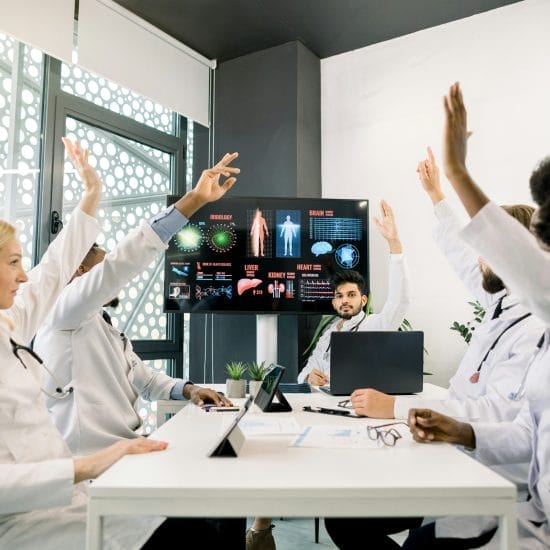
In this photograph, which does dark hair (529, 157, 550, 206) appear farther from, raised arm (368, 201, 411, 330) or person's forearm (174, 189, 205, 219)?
raised arm (368, 201, 411, 330)

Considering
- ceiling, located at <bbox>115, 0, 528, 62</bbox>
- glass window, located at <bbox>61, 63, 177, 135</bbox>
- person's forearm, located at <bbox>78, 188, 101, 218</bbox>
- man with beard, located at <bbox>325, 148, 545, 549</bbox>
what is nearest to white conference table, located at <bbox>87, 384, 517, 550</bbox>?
man with beard, located at <bbox>325, 148, 545, 549</bbox>

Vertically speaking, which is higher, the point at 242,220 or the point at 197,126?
the point at 197,126

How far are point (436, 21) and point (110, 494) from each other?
3.83m

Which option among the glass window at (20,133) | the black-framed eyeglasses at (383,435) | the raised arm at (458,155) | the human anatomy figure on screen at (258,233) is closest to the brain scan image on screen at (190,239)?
the human anatomy figure on screen at (258,233)

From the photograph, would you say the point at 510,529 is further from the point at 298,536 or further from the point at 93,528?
the point at 298,536

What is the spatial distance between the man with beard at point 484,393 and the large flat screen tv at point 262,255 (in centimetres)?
149

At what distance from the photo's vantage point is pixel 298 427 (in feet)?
5.16

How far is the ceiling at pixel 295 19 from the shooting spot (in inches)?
143

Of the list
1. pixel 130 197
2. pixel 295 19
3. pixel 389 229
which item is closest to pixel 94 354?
pixel 389 229

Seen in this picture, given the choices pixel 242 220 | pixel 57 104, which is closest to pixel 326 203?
pixel 242 220

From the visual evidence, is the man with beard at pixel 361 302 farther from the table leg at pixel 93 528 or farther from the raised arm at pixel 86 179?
the table leg at pixel 93 528

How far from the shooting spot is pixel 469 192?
1112 mm

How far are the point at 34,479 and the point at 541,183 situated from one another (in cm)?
121

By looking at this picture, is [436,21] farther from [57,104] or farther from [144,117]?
[57,104]
